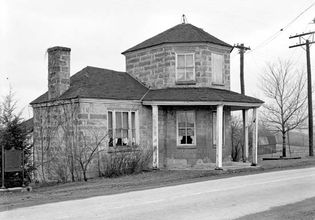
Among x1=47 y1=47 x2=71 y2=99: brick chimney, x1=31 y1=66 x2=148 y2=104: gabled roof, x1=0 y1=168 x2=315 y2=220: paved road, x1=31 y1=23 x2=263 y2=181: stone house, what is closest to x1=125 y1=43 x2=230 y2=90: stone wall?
x1=31 y1=23 x2=263 y2=181: stone house

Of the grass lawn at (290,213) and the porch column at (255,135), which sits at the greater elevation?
the porch column at (255,135)

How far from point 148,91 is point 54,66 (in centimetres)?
467

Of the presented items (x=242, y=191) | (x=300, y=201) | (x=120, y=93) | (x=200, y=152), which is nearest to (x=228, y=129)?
(x=200, y=152)

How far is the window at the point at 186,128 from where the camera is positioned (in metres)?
22.1

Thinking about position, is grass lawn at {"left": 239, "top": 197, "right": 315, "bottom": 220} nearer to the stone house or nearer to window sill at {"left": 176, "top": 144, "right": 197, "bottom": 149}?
the stone house

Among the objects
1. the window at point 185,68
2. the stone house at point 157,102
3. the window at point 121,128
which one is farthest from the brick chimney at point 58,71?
the window at point 185,68

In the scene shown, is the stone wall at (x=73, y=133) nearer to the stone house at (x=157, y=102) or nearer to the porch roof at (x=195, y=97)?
the stone house at (x=157, y=102)

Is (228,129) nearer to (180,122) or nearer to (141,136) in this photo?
(180,122)

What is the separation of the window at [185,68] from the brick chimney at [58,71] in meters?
5.25

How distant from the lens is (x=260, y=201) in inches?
428

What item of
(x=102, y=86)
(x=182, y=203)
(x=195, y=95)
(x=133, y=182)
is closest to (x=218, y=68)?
(x=195, y=95)

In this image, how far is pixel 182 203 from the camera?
10547mm

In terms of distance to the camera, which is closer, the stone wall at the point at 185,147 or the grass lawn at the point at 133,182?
the grass lawn at the point at 133,182

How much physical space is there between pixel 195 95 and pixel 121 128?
3.64 metres
